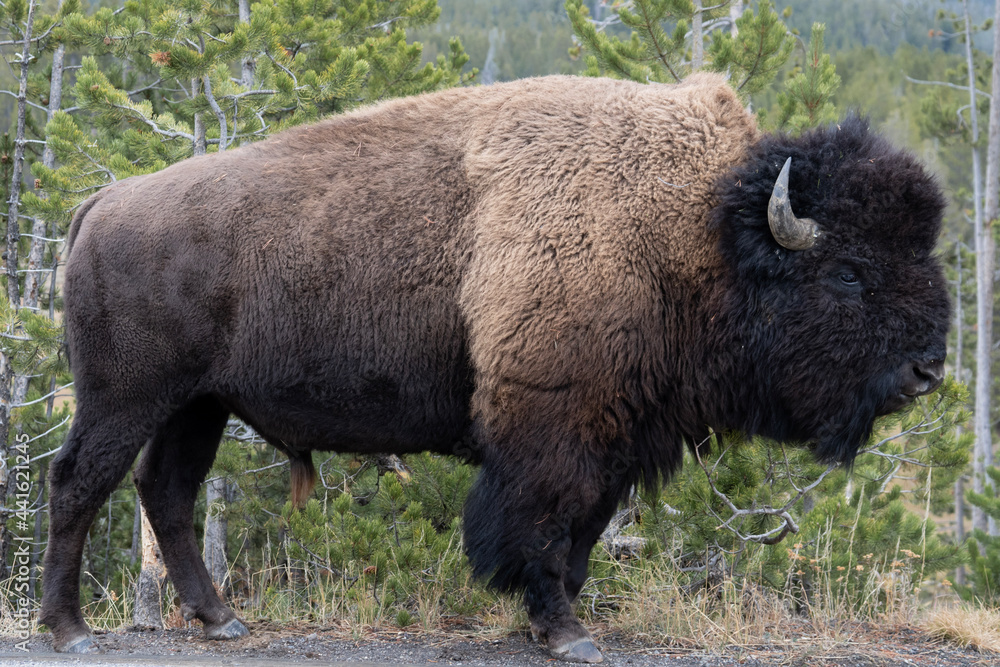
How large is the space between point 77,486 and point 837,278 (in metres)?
4.02

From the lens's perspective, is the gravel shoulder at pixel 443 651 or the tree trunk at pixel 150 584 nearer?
the gravel shoulder at pixel 443 651

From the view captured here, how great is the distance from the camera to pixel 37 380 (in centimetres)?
1047

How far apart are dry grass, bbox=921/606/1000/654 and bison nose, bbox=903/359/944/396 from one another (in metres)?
1.40

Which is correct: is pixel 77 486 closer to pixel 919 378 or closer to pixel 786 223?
A: pixel 786 223

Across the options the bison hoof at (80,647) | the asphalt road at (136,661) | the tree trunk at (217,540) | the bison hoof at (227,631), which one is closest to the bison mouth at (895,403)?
the asphalt road at (136,661)

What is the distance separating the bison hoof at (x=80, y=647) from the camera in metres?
4.34

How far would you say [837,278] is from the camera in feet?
13.2

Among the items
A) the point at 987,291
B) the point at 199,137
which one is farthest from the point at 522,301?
the point at 987,291

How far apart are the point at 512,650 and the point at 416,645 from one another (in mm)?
576

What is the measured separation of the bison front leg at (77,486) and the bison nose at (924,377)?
386cm

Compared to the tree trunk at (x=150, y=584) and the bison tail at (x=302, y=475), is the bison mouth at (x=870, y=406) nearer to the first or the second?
the bison tail at (x=302, y=475)

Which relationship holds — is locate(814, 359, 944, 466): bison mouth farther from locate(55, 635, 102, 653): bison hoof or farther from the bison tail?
locate(55, 635, 102, 653): bison hoof

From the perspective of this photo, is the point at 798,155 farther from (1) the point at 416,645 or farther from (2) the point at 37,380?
(2) the point at 37,380

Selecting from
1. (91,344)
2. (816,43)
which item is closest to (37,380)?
(91,344)
